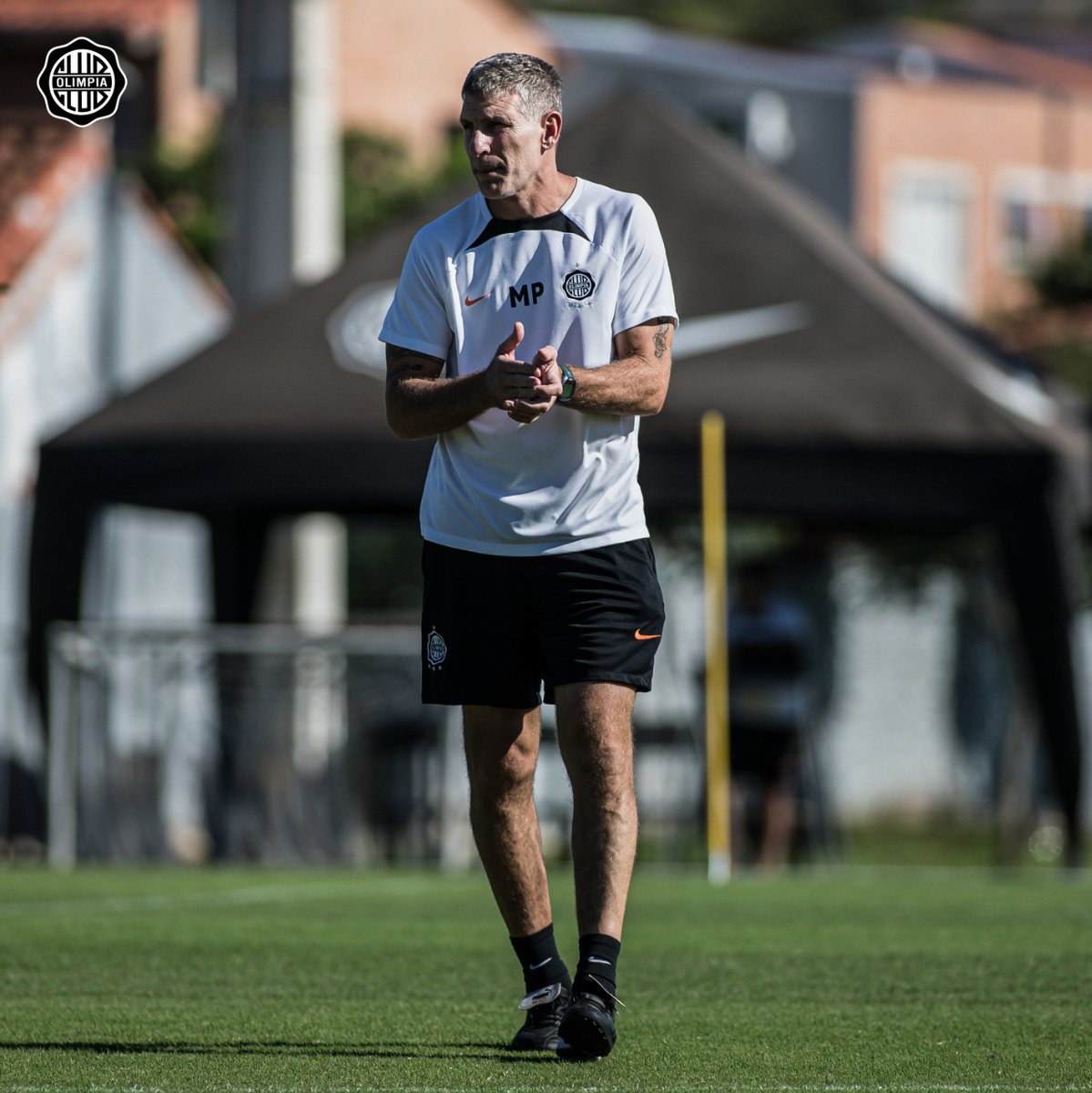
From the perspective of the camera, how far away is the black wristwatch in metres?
4.53

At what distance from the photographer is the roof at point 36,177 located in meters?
16.4

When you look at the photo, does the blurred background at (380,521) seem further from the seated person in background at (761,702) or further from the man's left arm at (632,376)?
the man's left arm at (632,376)

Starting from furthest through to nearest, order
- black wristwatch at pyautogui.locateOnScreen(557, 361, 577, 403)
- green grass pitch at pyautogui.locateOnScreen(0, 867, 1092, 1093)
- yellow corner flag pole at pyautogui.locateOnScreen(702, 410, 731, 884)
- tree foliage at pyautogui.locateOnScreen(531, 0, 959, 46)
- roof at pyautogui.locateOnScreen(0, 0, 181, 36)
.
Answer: tree foliage at pyautogui.locateOnScreen(531, 0, 959, 46)
roof at pyautogui.locateOnScreen(0, 0, 181, 36)
yellow corner flag pole at pyautogui.locateOnScreen(702, 410, 731, 884)
black wristwatch at pyautogui.locateOnScreen(557, 361, 577, 403)
green grass pitch at pyautogui.locateOnScreen(0, 867, 1092, 1093)

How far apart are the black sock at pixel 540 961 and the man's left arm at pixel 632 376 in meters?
1.08

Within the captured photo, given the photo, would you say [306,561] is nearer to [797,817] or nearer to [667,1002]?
[797,817]

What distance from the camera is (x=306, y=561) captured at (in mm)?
14742

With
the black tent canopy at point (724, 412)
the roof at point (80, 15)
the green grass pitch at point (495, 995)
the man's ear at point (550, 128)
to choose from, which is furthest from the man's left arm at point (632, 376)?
the roof at point (80, 15)

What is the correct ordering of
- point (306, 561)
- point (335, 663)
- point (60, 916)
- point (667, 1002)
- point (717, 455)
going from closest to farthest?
point (667, 1002), point (60, 916), point (717, 455), point (335, 663), point (306, 561)

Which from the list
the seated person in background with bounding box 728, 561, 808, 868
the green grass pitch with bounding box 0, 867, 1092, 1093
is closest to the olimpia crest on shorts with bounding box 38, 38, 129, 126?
the green grass pitch with bounding box 0, 867, 1092, 1093

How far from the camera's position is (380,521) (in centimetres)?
1675

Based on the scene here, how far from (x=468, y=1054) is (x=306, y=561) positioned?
1042cm

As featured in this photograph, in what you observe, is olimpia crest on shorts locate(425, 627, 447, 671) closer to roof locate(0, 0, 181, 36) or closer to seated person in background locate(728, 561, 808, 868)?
seated person in background locate(728, 561, 808, 868)

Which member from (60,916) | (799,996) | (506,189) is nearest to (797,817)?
(60,916)

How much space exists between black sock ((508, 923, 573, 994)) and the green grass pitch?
0.48 ft
